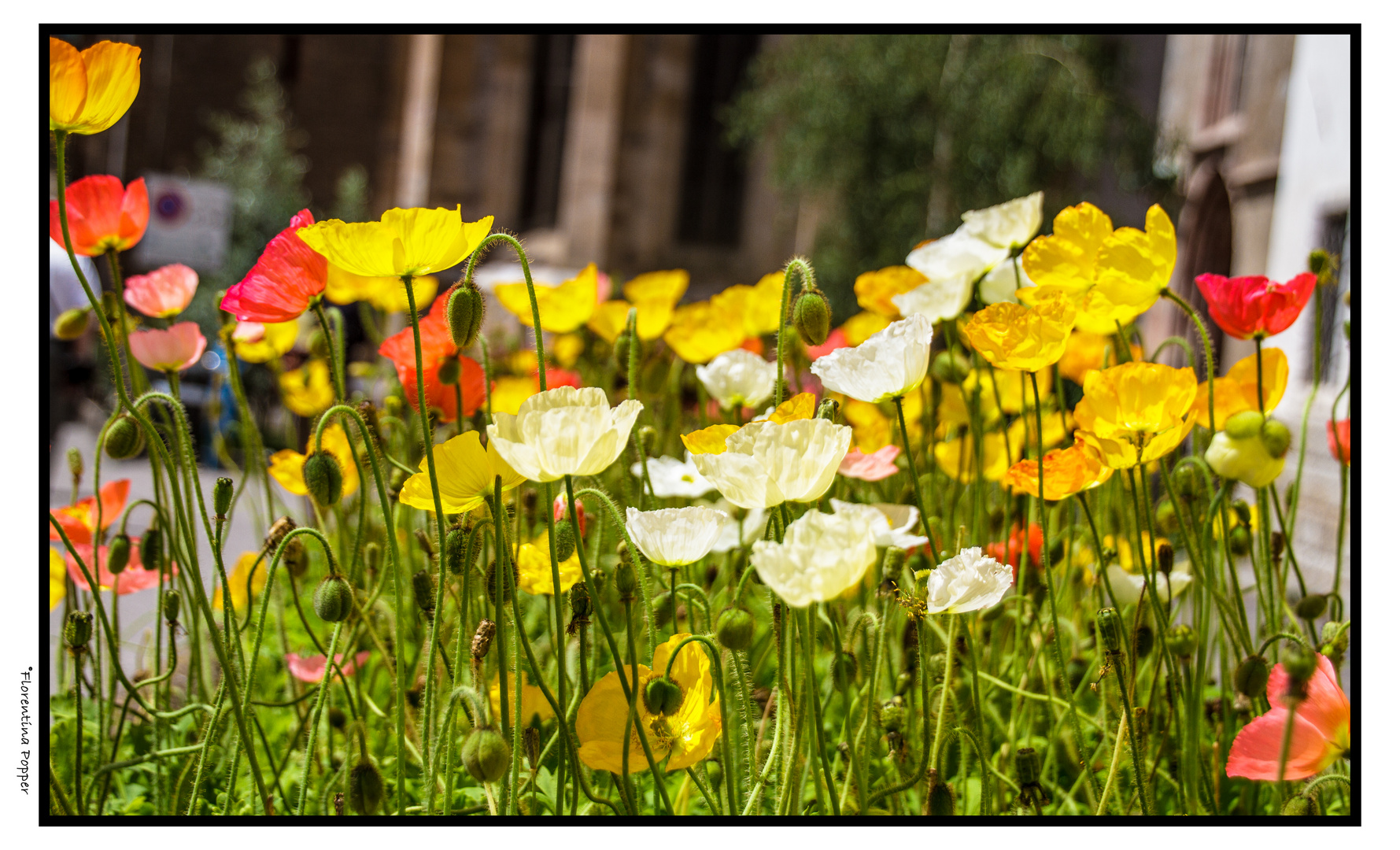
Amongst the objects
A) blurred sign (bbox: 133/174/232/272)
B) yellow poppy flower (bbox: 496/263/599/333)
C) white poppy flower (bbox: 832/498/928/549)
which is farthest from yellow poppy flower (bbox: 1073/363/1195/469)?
blurred sign (bbox: 133/174/232/272)

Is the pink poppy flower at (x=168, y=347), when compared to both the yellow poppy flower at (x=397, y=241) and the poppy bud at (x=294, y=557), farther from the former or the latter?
the yellow poppy flower at (x=397, y=241)

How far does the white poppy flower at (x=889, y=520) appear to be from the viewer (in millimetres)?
510

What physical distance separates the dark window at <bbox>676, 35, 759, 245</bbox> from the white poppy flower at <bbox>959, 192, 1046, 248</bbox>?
7.48 m

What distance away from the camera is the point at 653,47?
7859mm

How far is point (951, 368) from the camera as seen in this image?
954mm

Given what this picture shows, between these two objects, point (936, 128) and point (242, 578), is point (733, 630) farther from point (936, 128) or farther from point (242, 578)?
point (936, 128)

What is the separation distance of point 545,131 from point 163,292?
29.6 feet

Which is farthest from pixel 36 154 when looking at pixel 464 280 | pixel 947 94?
pixel 947 94

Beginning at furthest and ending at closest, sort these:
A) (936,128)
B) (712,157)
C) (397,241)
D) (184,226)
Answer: (712,157) < (936,128) < (184,226) < (397,241)

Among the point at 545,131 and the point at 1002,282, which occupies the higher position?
the point at 545,131

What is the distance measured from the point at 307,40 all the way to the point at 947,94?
8.60m

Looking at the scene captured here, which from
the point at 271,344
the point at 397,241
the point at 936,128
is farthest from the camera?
the point at 936,128

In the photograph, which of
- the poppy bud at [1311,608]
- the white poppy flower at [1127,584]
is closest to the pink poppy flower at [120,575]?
the white poppy flower at [1127,584]

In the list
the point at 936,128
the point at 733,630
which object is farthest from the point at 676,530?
the point at 936,128
